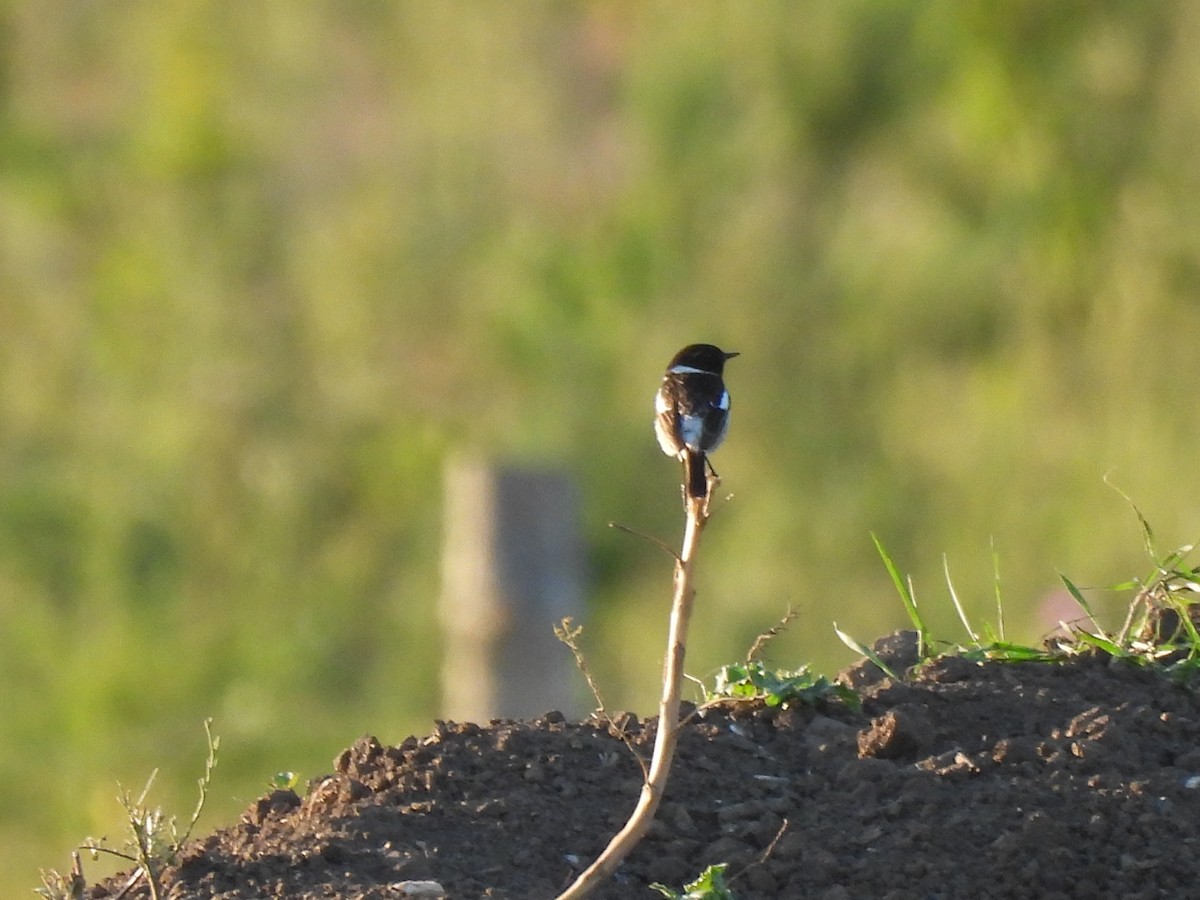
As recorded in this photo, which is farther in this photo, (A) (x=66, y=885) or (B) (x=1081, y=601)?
(B) (x=1081, y=601)

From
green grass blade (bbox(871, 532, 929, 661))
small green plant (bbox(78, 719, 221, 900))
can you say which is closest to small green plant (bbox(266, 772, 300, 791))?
small green plant (bbox(78, 719, 221, 900))

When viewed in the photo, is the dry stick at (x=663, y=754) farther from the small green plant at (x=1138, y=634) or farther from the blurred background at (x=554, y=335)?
the blurred background at (x=554, y=335)

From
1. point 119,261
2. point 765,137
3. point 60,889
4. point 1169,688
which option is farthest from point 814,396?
point 60,889

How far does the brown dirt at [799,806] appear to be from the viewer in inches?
110

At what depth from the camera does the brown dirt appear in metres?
2.79

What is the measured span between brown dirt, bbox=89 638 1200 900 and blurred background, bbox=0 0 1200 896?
5491 mm

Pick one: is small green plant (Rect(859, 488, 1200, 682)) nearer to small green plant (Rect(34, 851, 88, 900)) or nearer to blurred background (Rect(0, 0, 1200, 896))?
small green plant (Rect(34, 851, 88, 900))

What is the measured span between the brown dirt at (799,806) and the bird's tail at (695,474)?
45 cm

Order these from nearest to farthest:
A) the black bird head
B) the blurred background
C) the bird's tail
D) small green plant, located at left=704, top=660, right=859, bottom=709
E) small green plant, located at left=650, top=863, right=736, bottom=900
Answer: small green plant, located at left=650, top=863, right=736, bottom=900 → the bird's tail → small green plant, located at left=704, top=660, right=859, bottom=709 → the black bird head → the blurred background

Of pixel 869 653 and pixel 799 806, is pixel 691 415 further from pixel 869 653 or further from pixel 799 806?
pixel 799 806

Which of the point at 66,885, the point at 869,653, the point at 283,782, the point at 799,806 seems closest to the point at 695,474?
the point at 799,806

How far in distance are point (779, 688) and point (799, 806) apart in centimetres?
32

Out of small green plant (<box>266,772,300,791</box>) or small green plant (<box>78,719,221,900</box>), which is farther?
small green plant (<box>266,772,300,791</box>)

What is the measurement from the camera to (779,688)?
3.28 meters
